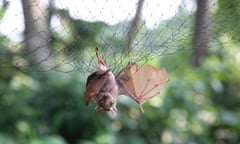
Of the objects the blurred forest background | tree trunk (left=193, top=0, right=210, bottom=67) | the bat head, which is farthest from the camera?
the blurred forest background

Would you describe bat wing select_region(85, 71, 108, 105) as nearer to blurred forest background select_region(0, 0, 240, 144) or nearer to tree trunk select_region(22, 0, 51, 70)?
tree trunk select_region(22, 0, 51, 70)

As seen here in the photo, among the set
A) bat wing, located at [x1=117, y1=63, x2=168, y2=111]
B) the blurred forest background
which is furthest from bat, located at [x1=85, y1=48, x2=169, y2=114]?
the blurred forest background

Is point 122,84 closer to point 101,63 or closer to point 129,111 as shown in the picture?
A: point 101,63

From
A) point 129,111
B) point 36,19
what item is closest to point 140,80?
point 36,19

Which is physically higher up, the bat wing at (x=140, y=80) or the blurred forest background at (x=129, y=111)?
the bat wing at (x=140, y=80)

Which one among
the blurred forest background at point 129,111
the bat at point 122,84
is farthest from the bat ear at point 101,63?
the blurred forest background at point 129,111

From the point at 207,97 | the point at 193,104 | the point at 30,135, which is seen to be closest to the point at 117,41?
the point at 30,135

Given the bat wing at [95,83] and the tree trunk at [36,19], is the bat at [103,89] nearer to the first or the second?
the bat wing at [95,83]

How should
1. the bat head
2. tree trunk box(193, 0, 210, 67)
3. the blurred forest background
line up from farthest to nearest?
1. the blurred forest background
2. tree trunk box(193, 0, 210, 67)
3. the bat head
